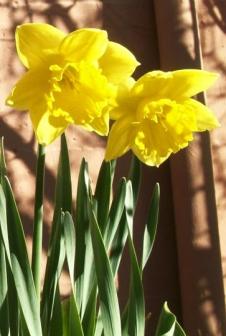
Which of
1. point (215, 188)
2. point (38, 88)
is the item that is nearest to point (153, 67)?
point (215, 188)

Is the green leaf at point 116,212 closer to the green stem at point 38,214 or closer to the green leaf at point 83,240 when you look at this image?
A: the green leaf at point 83,240

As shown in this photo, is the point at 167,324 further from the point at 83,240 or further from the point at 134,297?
the point at 83,240

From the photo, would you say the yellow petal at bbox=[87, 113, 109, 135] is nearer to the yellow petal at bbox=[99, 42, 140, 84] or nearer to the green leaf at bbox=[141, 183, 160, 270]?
the yellow petal at bbox=[99, 42, 140, 84]

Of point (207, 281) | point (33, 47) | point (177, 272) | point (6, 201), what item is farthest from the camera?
point (177, 272)

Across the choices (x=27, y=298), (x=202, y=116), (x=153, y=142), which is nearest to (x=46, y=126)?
(x=153, y=142)

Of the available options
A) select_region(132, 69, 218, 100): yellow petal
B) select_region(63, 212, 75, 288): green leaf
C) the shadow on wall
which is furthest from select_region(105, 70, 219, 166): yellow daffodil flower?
the shadow on wall

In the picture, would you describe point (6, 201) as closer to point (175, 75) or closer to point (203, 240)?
point (175, 75)
